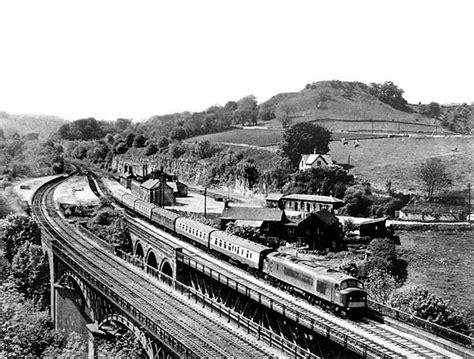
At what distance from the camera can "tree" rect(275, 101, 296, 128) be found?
14412 centimetres

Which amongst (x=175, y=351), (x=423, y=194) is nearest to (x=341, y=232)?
(x=423, y=194)

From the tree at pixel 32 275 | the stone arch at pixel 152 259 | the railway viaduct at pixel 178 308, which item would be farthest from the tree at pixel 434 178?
the tree at pixel 32 275

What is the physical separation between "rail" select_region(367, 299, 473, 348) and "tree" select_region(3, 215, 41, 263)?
43.9 metres

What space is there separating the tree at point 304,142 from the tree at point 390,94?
64.0m

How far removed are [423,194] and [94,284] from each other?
4351 centimetres

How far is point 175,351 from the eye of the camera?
30.6 m

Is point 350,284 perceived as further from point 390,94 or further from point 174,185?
point 390,94

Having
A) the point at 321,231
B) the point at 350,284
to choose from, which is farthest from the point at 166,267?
the point at 350,284

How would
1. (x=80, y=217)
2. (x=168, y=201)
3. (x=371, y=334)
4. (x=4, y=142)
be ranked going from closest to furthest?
1. (x=371, y=334)
2. (x=80, y=217)
3. (x=168, y=201)
4. (x=4, y=142)

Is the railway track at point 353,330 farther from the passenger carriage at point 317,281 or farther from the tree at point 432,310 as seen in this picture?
the tree at point 432,310

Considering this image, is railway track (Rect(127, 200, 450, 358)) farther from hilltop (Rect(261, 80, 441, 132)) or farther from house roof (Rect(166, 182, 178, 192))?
hilltop (Rect(261, 80, 441, 132))

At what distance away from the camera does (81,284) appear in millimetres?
49656

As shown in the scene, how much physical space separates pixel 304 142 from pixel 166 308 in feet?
196

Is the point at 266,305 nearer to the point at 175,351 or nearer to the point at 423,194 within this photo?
the point at 175,351
